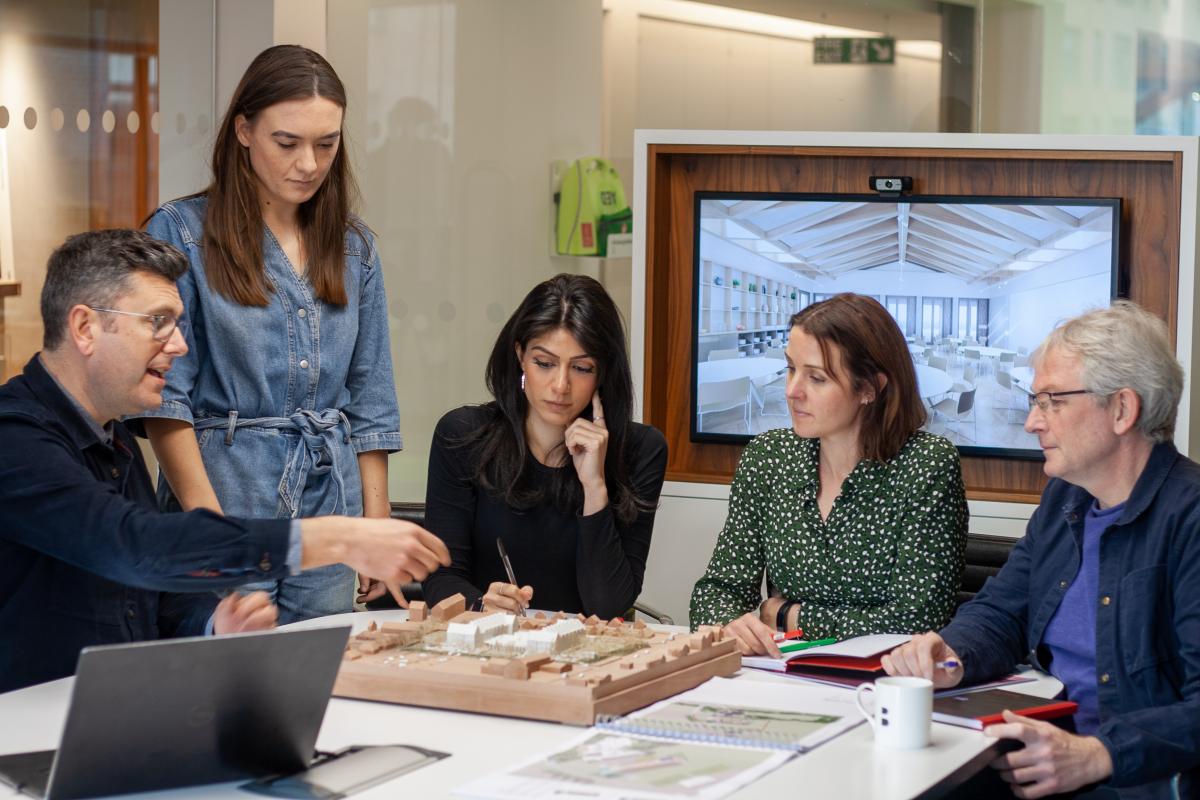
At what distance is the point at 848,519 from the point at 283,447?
1062mm

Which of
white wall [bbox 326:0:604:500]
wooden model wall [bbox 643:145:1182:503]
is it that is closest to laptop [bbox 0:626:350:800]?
wooden model wall [bbox 643:145:1182:503]

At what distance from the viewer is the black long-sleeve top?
2785 millimetres

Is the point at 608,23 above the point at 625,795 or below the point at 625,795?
above

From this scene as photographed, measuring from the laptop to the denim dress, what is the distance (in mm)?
1069

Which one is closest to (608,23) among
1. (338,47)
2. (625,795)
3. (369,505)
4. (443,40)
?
(443,40)

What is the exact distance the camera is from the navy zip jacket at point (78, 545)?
6.23ft

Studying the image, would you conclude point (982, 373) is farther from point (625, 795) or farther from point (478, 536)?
point (625, 795)

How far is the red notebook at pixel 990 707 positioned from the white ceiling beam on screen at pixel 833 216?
2.20 metres

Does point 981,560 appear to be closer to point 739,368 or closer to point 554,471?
point 554,471

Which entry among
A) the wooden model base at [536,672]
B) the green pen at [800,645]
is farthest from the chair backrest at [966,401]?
the wooden model base at [536,672]

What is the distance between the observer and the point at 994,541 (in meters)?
2.99

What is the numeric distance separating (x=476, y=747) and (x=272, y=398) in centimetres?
118

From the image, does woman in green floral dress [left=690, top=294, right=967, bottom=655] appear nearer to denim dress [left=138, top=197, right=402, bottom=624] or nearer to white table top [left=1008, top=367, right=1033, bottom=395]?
denim dress [left=138, top=197, right=402, bottom=624]

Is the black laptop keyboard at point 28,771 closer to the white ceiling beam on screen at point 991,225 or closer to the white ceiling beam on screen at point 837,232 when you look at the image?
the white ceiling beam on screen at point 837,232
